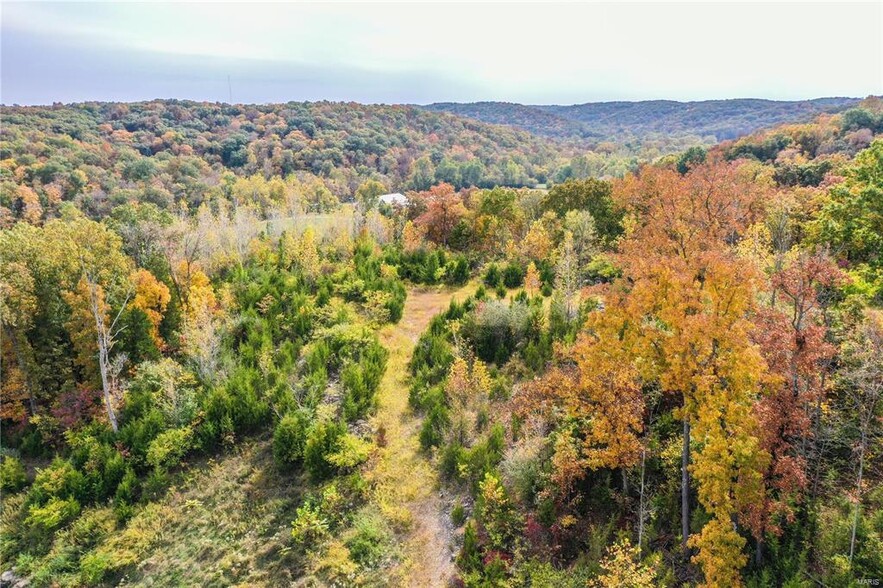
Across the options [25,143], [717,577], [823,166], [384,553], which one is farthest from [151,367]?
[25,143]

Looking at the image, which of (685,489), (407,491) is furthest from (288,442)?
(685,489)

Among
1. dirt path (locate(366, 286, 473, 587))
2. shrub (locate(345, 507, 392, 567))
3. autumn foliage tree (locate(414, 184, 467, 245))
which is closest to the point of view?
dirt path (locate(366, 286, 473, 587))

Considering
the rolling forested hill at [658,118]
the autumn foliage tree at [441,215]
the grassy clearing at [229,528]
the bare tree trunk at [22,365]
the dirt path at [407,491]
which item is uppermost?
the rolling forested hill at [658,118]

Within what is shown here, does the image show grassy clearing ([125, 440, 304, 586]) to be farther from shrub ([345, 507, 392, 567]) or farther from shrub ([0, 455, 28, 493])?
shrub ([0, 455, 28, 493])

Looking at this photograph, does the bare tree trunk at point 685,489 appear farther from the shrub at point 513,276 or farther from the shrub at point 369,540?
the shrub at point 513,276

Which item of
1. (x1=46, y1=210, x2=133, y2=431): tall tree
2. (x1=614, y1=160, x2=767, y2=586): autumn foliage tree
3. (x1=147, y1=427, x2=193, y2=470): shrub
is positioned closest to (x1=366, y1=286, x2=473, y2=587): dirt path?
(x1=614, y1=160, x2=767, y2=586): autumn foliage tree

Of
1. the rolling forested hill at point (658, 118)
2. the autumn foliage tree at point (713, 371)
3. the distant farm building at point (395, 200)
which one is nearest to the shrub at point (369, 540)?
the autumn foliage tree at point (713, 371)
